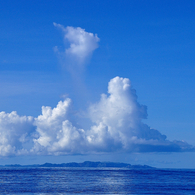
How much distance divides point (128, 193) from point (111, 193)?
15.6 feet

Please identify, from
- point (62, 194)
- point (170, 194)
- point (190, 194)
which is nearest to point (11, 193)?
point (62, 194)

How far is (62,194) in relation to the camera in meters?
84.6

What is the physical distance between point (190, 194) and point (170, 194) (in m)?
6.12

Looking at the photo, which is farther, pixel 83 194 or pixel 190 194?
pixel 190 194

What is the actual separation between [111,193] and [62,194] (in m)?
14.0

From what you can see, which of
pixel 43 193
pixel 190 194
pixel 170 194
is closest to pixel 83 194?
pixel 43 193

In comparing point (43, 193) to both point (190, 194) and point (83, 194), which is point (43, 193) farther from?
point (190, 194)

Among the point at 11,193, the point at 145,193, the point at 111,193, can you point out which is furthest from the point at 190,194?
the point at 11,193

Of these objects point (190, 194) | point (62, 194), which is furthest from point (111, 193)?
point (190, 194)

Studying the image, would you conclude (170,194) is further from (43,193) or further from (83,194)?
(43,193)

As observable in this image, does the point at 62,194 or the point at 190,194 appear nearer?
the point at 62,194

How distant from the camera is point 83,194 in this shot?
276 ft

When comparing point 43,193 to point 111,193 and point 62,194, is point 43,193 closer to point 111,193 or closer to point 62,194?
point 62,194

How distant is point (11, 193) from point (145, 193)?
120 ft
